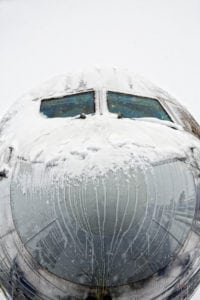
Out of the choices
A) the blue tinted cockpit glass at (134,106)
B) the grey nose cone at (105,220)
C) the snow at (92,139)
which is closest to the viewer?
the grey nose cone at (105,220)

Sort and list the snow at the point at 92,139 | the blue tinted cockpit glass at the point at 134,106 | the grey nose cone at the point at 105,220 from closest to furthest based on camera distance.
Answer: the grey nose cone at the point at 105,220, the snow at the point at 92,139, the blue tinted cockpit glass at the point at 134,106

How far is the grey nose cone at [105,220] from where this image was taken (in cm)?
485

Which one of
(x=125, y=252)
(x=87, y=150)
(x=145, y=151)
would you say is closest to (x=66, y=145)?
(x=87, y=150)

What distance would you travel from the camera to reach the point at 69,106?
6.66 m

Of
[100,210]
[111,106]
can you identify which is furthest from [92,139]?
[111,106]

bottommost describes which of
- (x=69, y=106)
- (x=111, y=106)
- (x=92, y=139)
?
(x=92, y=139)

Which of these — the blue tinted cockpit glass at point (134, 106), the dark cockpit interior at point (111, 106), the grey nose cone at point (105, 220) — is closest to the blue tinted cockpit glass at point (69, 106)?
the dark cockpit interior at point (111, 106)

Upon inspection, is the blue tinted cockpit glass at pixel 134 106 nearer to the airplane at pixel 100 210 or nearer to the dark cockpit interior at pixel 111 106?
the dark cockpit interior at pixel 111 106

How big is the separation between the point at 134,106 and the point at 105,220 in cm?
213

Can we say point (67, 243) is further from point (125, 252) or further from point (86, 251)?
point (125, 252)

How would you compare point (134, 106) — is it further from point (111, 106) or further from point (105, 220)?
point (105, 220)

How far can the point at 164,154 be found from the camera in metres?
5.30

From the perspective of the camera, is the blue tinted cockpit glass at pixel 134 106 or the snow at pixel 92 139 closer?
the snow at pixel 92 139

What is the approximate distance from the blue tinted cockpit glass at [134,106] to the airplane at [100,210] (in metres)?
0.16
